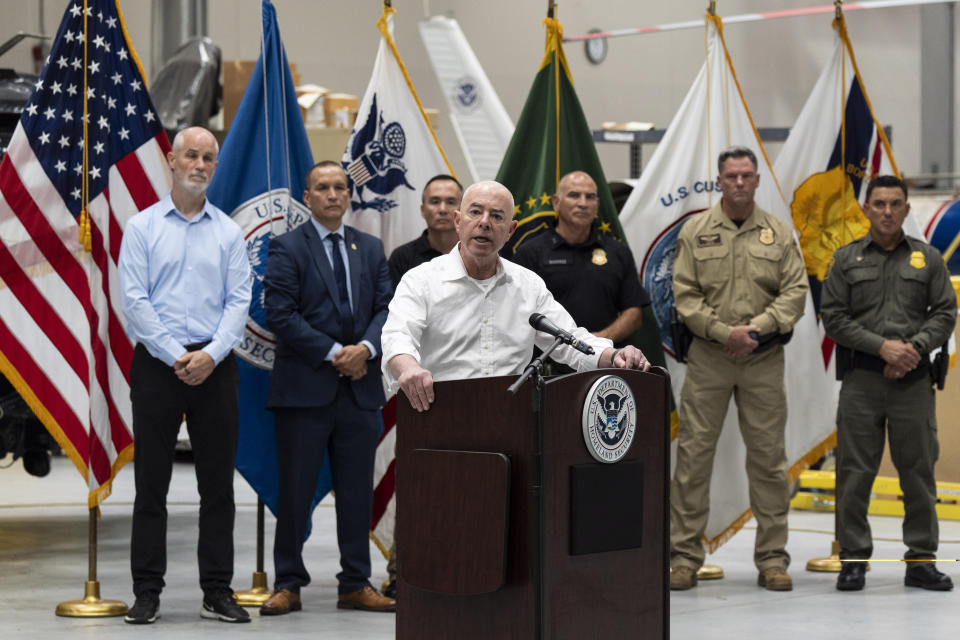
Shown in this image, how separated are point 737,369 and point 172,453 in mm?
2356

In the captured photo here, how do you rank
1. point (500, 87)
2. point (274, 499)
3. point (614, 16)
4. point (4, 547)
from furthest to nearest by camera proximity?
point (614, 16), point (500, 87), point (4, 547), point (274, 499)

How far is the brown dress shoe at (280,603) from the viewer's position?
4.90m

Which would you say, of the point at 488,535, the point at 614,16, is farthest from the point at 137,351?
the point at 614,16

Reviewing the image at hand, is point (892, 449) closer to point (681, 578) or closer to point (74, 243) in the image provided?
point (681, 578)

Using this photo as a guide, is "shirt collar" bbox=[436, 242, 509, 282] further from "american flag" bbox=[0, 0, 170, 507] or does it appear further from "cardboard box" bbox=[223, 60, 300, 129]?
"cardboard box" bbox=[223, 60, 300, 129]

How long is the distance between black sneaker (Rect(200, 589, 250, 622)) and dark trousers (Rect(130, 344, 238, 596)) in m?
0.03

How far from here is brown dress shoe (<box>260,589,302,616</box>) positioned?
490cm

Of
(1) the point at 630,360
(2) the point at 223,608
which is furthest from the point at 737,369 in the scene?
(1) the point at 630,360

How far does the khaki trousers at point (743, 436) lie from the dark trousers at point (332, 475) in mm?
1362

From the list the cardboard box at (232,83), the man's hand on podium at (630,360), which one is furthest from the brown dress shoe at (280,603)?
the cardboard box at (232,83)

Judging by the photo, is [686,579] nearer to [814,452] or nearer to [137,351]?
[814,452]

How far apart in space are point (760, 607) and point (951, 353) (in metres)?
2.14

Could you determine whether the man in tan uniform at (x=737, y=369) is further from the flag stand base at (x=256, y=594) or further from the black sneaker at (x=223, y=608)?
the black sneaker at (x=223, y=608)

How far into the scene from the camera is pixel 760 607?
515cm
